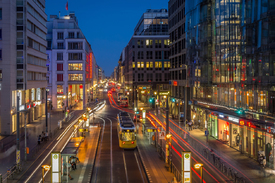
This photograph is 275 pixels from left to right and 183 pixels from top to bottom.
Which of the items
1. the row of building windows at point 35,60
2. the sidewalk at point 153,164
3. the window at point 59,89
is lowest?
the sidewalk at point 153,164

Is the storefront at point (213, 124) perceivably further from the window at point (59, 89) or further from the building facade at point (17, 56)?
the window at point (59, 89)

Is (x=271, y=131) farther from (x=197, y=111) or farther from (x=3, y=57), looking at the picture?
(x=3, y=57)

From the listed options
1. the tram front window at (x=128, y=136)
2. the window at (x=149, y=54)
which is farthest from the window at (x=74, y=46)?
the tram front window at (x=128, y=136)

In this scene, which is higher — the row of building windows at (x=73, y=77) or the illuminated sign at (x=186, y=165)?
the row of building windows at (x=73, y=77)

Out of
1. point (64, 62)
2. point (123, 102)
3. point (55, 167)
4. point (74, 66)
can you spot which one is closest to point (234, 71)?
point (55, 167)

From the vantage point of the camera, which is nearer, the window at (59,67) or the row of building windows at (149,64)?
the window at (59,67)

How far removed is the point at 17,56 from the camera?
47.7 meters

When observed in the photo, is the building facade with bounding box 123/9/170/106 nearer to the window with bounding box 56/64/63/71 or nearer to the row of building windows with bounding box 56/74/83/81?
the row of building windows with bounding box 56/74/83/81

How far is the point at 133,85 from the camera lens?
3907 inches

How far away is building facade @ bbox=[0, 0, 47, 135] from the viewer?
1731 inches

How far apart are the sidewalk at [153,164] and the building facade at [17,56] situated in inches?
855

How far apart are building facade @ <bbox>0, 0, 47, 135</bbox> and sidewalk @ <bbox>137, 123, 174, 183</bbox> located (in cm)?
2171

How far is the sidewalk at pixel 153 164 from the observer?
2317cm

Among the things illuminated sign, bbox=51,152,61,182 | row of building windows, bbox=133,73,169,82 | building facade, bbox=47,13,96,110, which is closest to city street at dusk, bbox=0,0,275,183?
illuminated sign, bbox=51,152,61,182
